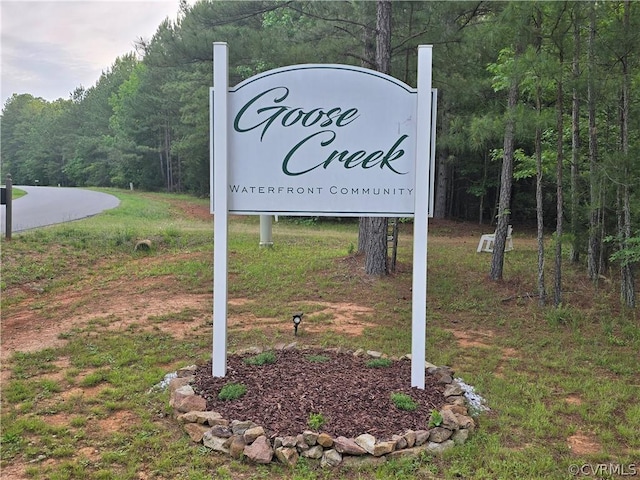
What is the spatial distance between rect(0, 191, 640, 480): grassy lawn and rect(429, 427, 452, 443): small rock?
94 mm

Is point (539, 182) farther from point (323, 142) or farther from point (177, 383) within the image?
point (177, 383)

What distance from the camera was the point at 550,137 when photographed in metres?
9.62

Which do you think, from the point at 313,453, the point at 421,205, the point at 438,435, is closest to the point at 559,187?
the point at 421,205

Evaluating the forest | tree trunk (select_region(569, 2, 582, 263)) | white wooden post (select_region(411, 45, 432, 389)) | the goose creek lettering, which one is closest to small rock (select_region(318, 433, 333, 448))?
white wooden post (select_region(411, 45, 432, 389))

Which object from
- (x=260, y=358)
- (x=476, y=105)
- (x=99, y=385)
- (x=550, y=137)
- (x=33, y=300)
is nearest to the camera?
(x=99, y=385)

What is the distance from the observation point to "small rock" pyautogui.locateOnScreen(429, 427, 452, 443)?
2.91 metres

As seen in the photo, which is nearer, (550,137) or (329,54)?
(329,54)

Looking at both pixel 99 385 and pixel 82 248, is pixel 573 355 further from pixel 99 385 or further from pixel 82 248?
pixel 82 248

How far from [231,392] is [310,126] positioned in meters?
1.92

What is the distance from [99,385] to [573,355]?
4.13 metres

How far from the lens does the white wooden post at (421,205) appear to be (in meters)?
3.51

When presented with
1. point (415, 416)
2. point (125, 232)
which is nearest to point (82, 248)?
point (125, 232)

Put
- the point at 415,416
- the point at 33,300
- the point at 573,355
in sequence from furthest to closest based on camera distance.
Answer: the point at 33,300, the point at 573,355, the point at 415,416

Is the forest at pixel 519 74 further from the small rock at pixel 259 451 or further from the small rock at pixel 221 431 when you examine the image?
the small rock at pixel 221 431
